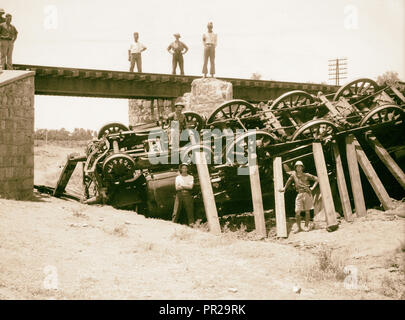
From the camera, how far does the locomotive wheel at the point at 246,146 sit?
1168 cm

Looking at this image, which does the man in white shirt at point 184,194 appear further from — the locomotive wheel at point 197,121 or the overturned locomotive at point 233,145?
the locomotive wheel at point 197,121

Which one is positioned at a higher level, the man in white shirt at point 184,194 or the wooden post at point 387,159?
the wooden post at point 387,159

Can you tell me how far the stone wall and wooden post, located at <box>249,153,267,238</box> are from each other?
526 centimetres

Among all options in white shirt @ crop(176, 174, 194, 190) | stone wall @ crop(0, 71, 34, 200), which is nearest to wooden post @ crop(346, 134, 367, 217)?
white shirt @ crop(176, 174, 194, 190)

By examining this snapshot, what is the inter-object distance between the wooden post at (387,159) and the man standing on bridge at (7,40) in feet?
30.3

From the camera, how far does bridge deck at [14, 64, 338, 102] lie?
56.5 ft

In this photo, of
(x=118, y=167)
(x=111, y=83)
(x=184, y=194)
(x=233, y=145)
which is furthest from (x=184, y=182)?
(x=111, y=83)

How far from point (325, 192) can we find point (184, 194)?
3.23 meters

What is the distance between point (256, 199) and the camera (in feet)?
36.5

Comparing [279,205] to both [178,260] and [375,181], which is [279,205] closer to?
[375,181]

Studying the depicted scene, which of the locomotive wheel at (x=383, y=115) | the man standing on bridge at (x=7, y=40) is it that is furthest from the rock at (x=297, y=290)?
the man standing on bridge at (x=7, y=40)

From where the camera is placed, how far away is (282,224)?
1068 cm

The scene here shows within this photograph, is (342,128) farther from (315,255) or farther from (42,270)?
(42,270)
